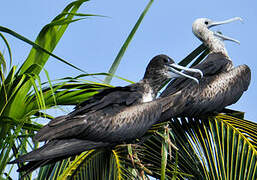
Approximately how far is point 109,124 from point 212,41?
2149 mm

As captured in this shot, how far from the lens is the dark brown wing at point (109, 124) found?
4.11 m

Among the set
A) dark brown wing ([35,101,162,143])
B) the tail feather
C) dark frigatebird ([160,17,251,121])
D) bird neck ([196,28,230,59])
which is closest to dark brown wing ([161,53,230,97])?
dark frigatebird ([160,17,251,121])

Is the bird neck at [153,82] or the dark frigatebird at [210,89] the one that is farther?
the dark frigatebird at [210,89]

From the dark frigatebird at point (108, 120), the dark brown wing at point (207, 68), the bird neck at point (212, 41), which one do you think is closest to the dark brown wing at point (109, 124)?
the dark frigatebird at point (108, 120)

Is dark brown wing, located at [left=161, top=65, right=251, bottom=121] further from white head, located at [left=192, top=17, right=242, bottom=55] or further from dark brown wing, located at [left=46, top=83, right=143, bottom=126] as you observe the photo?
white head, located at [left=192, top=17, right=242, bottom=55]

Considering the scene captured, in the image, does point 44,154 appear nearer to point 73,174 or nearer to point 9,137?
point 73,174

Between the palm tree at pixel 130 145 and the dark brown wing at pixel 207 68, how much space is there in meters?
0.30

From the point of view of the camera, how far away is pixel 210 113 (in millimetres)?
→ 5074

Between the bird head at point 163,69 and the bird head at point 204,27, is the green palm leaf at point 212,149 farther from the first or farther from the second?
the bird head at point 204,27

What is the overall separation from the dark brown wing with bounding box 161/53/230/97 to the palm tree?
300 mm

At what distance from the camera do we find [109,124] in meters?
4.39

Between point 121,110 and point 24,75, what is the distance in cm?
108

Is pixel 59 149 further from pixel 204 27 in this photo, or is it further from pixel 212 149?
pixel 204 27

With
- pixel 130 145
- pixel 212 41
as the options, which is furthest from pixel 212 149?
pixel 212 41
